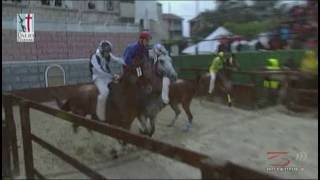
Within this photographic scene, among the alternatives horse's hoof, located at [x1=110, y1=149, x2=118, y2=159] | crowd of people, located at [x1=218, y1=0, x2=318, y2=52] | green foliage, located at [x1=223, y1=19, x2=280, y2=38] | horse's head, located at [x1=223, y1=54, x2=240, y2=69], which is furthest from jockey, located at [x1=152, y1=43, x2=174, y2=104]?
crowd of people, located at [x1=218, y1=0, x2=318, y2=52]

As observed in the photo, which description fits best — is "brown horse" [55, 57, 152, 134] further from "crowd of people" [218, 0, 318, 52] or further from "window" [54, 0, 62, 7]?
"crowd of people" [218, 0, 318, 52]

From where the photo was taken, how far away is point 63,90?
630cm

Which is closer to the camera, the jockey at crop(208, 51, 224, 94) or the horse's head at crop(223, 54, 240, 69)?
the jockey at crop(208, 51, 224, 94)

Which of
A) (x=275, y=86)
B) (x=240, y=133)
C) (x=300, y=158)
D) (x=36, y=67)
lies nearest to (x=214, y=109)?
(x=275, y=86)

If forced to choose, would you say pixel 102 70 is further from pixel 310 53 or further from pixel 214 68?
pixel 214 68

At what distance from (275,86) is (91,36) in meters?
6.30

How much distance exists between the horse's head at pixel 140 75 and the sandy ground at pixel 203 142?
0.78 m

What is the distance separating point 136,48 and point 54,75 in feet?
4.31

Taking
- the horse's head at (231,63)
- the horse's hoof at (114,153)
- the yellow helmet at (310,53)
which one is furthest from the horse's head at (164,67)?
the yellow helmet at (310,53)

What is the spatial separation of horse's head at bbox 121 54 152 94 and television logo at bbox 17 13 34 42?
2090 mm

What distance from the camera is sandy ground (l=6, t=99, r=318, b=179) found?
3.51 meters

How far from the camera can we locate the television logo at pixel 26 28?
189 inches

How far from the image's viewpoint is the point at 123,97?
694 cm

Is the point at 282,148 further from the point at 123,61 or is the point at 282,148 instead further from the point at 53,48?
the point at 53,48
